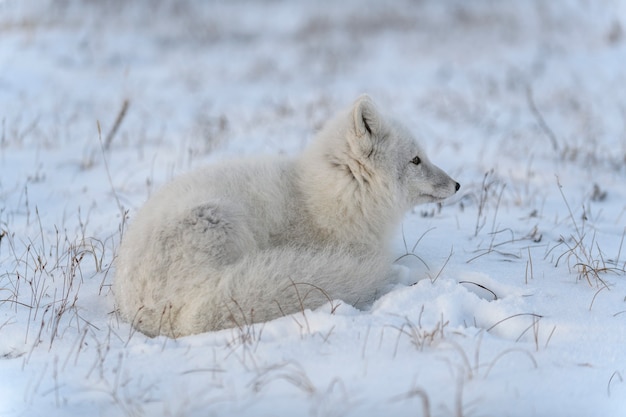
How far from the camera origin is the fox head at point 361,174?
12.9 ft

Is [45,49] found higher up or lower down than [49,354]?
higher up

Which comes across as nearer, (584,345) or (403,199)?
(584,345)

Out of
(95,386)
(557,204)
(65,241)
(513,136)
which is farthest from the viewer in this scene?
(513,136)

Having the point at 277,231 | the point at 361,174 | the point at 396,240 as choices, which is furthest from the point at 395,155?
the point at 277,231

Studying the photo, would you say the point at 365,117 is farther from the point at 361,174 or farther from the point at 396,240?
the point at 396,240

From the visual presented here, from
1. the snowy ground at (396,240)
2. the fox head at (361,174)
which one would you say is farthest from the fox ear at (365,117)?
the snowy ground at (396,240)

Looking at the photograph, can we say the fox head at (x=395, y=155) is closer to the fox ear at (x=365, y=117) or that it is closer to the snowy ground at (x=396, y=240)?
the fox ear at (x=365, y=117)

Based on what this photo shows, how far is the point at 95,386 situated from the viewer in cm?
250

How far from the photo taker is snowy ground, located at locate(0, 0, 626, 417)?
95.1 inches

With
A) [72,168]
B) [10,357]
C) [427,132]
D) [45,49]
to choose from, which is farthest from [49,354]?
[45,49]

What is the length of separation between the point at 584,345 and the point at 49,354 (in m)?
2.40

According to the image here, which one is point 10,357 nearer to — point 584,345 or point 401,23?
point 584,345

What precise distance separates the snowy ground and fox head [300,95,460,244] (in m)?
0.41

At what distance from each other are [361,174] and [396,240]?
0.74m
